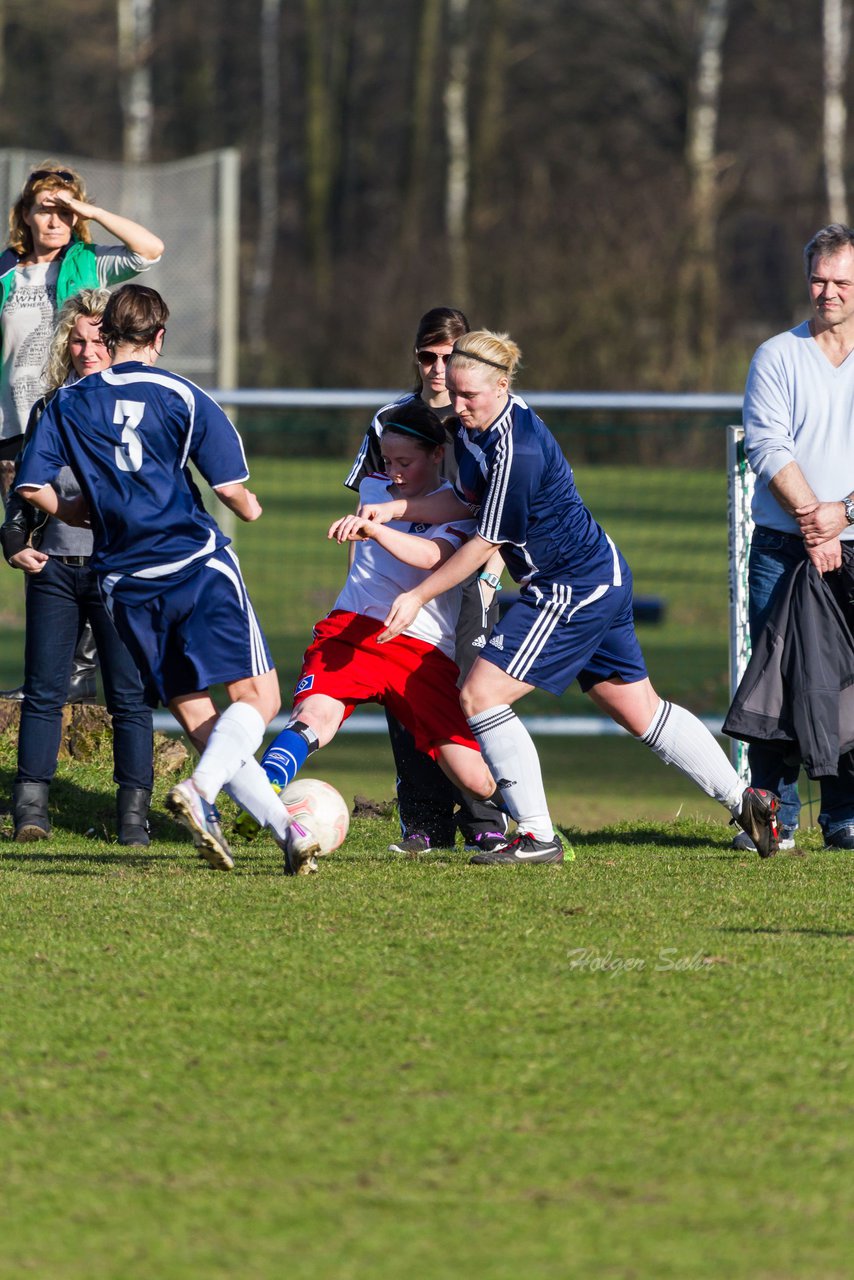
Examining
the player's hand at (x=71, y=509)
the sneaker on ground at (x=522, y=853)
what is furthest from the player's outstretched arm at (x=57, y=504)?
the sneaker on ground at (x=522, y=853)

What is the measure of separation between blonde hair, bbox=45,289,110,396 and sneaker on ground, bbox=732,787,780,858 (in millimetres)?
2712

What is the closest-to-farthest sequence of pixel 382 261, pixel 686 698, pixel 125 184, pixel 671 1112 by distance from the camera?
1. pixel 671 1112
2. pixel 686 698
3. pixel 125 184
4. pixel 382 261

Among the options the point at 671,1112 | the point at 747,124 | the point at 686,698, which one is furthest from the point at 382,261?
the point at 671,1112

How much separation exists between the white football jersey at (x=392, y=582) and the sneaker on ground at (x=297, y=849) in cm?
91

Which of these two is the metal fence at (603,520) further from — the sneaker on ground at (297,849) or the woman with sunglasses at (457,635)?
the sneaker on ground at (297,849)

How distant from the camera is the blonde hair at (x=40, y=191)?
6.53 m

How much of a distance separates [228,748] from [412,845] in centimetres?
122

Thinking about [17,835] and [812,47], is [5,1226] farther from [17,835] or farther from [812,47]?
[812,47]

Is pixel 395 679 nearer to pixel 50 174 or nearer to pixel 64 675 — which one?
pixel 64 675

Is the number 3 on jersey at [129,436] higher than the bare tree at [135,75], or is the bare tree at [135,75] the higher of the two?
the bare tree at [135,75]

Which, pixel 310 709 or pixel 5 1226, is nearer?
pixel 5 1226

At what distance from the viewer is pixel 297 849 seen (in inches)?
209

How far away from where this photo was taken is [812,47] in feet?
133

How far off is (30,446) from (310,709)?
4.16 feet
